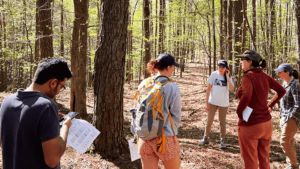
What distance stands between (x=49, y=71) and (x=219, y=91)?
4474 millimetres

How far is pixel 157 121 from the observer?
2457 millimetres

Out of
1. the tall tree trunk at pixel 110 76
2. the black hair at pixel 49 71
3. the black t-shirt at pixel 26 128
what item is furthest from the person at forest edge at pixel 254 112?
the black t-shirt at pixel 26 128

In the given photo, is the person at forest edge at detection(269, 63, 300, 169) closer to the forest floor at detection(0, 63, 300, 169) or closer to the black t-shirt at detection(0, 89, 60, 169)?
the forest floor at detection(0, 63, 300, 169)

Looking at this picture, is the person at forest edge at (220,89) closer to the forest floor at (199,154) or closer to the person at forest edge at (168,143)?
the forest floor at (199,154)

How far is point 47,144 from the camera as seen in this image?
5.11 feet

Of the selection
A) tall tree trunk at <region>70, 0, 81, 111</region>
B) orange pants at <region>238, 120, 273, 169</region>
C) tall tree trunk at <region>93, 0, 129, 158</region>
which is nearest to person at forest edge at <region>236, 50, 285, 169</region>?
orange pants at <region>238, 120, 273, 169</region>

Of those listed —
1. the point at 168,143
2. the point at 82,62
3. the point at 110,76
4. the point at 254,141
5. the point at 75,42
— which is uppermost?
the point at 75,42

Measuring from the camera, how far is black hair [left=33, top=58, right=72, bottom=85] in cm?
171

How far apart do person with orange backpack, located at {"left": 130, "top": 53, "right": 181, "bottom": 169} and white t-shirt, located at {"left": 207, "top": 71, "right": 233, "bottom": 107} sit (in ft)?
10.0

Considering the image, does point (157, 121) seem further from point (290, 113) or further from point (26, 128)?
point (290, 113)

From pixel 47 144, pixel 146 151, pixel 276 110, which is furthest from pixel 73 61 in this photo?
pixel 276 110

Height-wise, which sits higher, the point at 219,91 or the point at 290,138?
the point at 219,91

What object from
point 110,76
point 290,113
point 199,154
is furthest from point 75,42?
point 290,113

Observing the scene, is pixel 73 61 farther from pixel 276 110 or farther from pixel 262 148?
pixel 276 110
